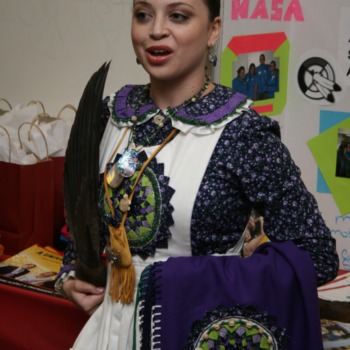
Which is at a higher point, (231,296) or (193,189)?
(193,189)

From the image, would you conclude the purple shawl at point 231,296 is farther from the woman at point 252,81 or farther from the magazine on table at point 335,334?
the woman at point 252,81

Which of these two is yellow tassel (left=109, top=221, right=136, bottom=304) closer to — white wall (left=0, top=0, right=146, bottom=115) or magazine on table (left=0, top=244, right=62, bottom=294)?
magazine on table (left=0, top=244, right=62, bottom=294)

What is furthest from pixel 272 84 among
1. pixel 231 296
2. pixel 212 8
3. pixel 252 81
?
pixel 231 296

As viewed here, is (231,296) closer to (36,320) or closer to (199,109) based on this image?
(199,109)

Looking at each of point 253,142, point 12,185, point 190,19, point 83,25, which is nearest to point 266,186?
point 253,142

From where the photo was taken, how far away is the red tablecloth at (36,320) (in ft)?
5.19

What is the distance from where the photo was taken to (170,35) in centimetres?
102

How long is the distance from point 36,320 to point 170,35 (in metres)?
1.00

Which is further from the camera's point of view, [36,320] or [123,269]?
[36,320]

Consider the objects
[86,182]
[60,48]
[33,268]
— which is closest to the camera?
[86,182]

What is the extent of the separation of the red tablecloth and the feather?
52 centimetres

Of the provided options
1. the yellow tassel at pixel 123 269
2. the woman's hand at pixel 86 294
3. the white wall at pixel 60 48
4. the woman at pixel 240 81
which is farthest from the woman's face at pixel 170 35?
the white wall at pixel 60 48

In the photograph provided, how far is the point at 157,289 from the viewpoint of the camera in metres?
0.96

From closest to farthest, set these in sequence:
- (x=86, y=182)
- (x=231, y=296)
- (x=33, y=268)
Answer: (x=231, y=296) → (x=86, y=182) → (x=33, y=268)
